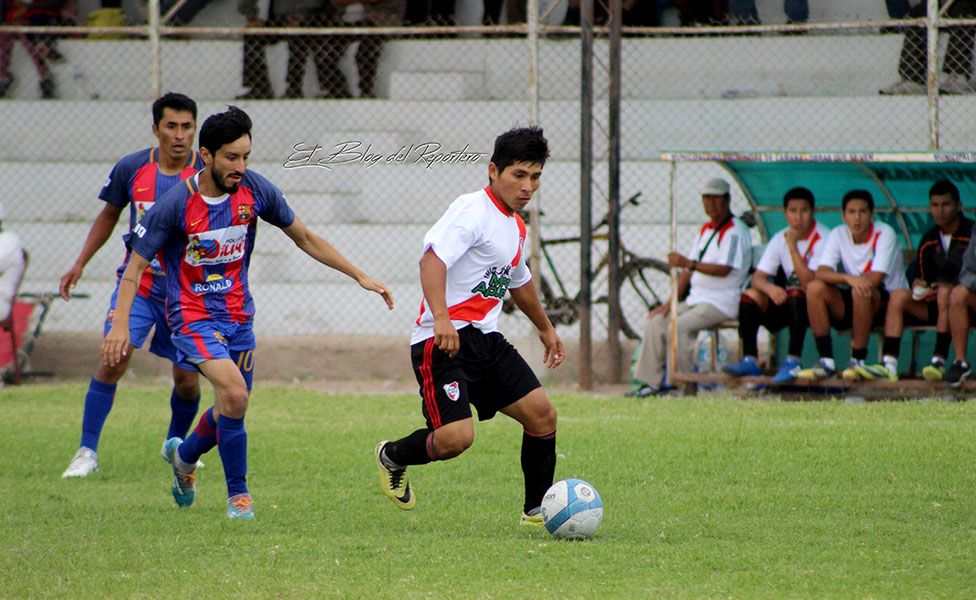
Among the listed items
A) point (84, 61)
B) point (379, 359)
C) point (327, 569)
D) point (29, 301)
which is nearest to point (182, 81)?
point (84, 61)

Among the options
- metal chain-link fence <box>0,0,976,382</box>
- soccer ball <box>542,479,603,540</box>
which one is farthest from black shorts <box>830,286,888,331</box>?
soccer ball <box>542,479,603,540</box>

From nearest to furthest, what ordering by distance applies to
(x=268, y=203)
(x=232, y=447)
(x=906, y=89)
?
(x=232, y=447) < (x=268, y=203) < (x=906, y=89)

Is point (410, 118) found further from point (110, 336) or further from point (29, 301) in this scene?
point (110, 336)

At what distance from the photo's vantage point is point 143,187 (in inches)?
318

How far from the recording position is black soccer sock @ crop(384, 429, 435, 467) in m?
6.40

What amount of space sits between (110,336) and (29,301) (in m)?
7.76

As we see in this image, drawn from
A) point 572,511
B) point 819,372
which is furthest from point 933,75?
point 572,511

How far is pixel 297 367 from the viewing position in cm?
1381

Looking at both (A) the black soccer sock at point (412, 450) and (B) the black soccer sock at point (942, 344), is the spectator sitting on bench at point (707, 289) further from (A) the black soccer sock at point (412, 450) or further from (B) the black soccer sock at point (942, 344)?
(A) the black soccer sock at point (412, 450)

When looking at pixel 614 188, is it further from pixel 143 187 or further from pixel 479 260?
pixel 479 260

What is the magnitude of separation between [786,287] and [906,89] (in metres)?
4.66

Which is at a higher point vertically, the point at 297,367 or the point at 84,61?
the point at 84,61

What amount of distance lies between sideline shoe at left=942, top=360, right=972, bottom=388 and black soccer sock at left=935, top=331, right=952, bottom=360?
0.14m

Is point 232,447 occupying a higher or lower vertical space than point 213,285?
lower
